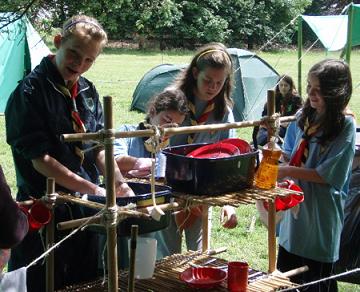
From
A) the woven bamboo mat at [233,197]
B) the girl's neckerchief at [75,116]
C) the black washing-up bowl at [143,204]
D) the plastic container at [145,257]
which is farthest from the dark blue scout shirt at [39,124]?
the woven bamboo mat at [233,197]

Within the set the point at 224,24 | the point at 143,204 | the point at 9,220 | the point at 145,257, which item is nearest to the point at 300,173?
the point at 145,257

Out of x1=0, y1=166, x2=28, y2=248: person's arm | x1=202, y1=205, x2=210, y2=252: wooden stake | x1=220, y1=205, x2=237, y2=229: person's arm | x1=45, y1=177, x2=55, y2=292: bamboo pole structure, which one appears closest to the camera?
x1=0, y1=166, x2=28, y2=248: person's arm

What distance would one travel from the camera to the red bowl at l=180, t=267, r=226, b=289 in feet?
7.49

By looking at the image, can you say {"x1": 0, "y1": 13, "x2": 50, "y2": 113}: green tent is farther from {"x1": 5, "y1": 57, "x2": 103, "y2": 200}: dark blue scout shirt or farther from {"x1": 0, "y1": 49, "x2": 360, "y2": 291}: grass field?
{"x1": 5, "y1": 57, "x2": 103, "y2": 200}: dark blue scout shirt

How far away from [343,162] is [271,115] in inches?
23.5

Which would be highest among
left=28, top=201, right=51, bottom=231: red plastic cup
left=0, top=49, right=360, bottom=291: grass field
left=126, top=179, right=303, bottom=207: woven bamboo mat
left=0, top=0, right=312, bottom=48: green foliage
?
left=0, top=0, right=312, bottom=48: green foliage

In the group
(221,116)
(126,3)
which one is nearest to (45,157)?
(221,116)

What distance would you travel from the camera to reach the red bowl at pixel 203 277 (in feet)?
7.49

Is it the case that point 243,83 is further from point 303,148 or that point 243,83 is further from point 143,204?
point 143,204

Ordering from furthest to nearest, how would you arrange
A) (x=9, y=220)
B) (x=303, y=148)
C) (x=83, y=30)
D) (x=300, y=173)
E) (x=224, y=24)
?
1. (x=224, y=24)
2. (x=303, y=148)
3. (x=300, y=173)
4. (x=83, y=30)
5. (x=9, y=220)

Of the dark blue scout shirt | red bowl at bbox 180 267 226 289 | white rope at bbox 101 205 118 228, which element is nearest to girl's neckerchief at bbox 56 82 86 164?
the dark blue scout shirt

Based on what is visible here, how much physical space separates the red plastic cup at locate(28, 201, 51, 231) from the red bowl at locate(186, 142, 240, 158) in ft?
1.88

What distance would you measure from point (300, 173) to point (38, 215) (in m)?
1.30

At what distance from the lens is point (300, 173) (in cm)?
278
